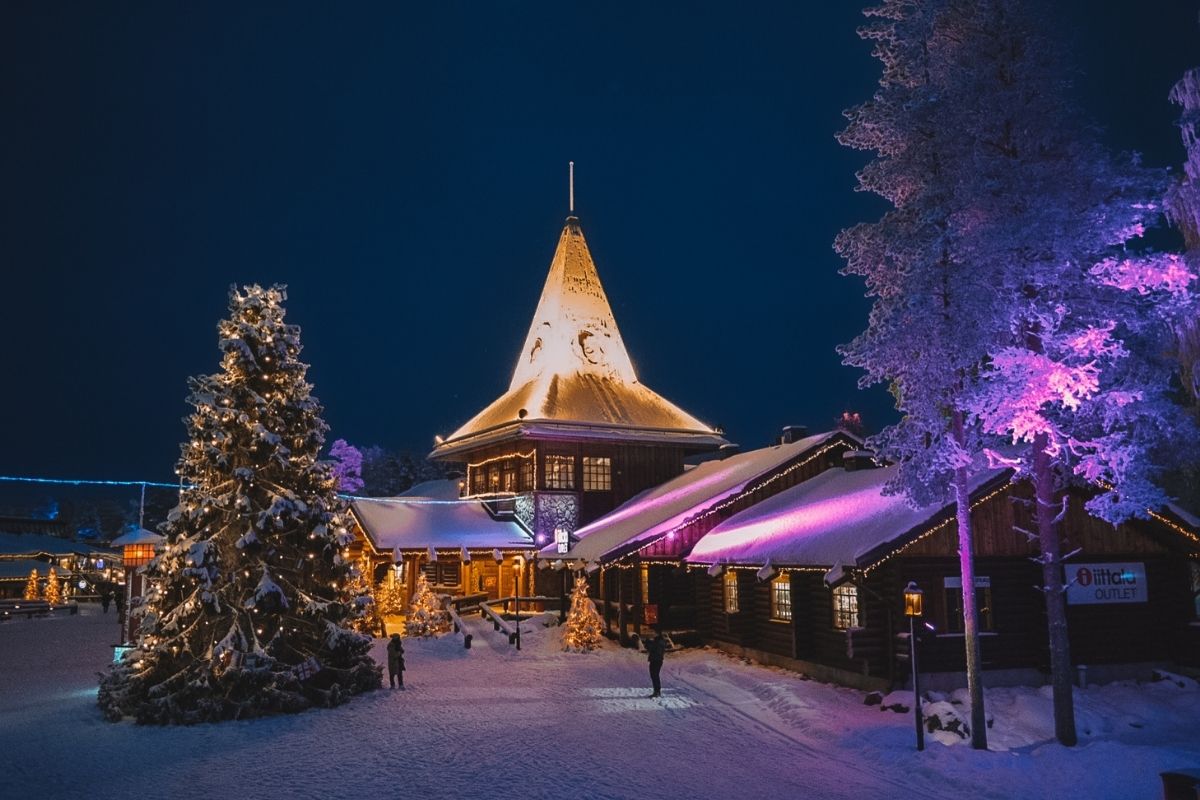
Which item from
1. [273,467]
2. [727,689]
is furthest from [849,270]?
[273,467]

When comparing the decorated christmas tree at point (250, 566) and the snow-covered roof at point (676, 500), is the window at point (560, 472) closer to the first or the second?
the snow-covered roof at point (676, 500)

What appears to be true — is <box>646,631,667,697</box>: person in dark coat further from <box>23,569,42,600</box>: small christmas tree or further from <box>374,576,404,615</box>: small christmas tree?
<box>23,569,42,600</box>: small christmas tree

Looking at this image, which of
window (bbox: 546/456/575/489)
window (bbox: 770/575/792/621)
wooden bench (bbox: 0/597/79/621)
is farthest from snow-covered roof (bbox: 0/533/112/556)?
window (bbox: 770/575/792/621)

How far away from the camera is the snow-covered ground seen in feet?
40.4

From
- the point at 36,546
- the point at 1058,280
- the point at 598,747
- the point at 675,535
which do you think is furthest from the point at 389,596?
the point at 36,546

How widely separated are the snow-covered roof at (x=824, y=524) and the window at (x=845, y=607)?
159 cm

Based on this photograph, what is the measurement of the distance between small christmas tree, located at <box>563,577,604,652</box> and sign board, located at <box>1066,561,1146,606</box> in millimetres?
13361

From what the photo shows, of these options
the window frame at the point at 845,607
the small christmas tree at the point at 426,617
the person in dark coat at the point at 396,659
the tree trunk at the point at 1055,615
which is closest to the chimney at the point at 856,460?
the window frame at the point at 845,607

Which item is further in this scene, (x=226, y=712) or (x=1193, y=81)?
(x=226, y=712)

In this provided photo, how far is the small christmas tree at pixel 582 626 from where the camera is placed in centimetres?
2628

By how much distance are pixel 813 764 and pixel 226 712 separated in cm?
1164


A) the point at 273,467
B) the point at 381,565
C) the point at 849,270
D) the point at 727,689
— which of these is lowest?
the point at 727,689

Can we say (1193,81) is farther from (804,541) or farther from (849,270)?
(804,541)

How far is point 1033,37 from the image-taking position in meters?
14.3
